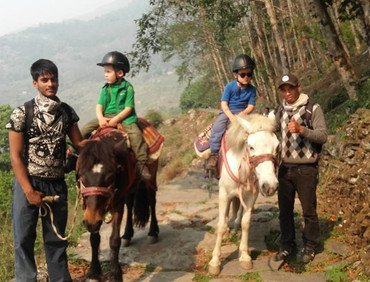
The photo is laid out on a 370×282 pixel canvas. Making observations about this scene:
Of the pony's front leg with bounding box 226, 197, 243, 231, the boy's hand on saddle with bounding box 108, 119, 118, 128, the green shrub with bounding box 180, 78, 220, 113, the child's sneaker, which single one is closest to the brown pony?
the boy's hand on saddle with bounding box 108, 119, 118, 128

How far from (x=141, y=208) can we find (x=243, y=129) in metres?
2.40

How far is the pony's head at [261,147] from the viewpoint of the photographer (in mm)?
4102

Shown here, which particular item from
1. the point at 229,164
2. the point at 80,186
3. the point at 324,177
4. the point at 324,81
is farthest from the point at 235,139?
the point at 324,81

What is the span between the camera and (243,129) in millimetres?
4738

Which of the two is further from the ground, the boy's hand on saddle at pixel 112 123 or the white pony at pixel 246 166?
the boy's hand on saddle at pixel 112 123

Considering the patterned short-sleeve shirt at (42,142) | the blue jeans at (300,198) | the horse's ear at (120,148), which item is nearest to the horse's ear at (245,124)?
the blue jeans at (300,198)

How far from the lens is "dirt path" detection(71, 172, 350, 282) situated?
5020mm

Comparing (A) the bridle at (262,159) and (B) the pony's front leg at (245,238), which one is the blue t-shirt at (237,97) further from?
(A) the bridle at (262,159)

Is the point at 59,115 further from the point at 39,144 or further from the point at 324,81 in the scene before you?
the point at 324,81

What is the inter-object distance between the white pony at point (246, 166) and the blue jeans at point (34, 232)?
196 cm

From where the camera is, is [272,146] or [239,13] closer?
[272,146]

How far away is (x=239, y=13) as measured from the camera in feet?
42.6

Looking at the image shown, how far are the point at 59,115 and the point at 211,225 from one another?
3.83 m

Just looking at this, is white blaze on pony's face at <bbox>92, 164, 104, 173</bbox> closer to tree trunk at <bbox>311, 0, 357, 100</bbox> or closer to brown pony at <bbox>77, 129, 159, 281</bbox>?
brown pony at <bbox>77, 129, 159, 281</bbox>
